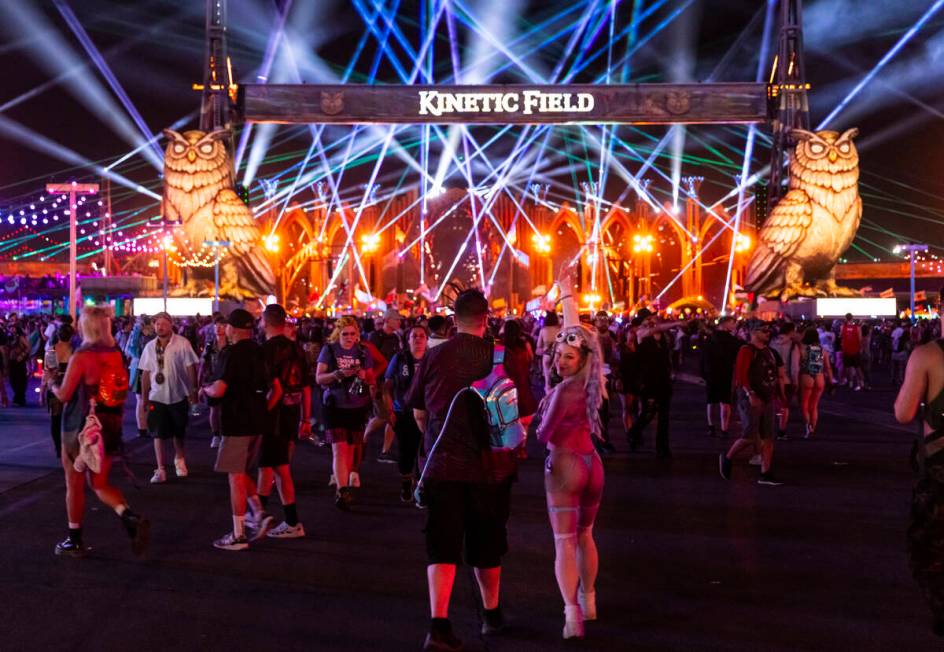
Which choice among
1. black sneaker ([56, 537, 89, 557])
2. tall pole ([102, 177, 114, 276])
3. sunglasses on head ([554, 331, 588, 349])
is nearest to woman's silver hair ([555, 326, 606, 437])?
sunglasses on head ([554, 331, 588, 349])

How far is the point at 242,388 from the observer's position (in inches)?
265

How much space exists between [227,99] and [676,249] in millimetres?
38078

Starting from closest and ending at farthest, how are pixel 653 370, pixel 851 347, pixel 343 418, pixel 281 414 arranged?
pixel 281 414
pixel 343 418
pixel 653 370
pixel 851 347

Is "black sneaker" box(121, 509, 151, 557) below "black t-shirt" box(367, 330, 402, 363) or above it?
below

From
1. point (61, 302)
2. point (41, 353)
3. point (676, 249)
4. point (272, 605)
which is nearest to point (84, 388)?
point (272, 605)

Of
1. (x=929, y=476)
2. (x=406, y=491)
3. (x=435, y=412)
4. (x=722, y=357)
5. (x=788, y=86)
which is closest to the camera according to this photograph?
(x=929, y=476)

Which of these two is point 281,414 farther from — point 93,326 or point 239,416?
point 93,326

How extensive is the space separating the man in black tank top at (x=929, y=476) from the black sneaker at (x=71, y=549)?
15.5 ft

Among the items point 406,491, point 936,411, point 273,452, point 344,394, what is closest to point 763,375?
point 406,491

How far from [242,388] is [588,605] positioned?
279 centimetres

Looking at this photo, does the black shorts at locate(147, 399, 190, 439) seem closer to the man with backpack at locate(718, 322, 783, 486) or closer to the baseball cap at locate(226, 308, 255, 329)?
the baseball cap at locate(226, 308, 255, 329)

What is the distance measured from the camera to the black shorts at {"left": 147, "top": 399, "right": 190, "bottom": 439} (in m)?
9.71

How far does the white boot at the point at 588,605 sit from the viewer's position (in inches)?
198

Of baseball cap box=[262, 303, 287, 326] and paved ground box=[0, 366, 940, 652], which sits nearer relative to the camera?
paved ground box=[0, 366, 940, 652]
